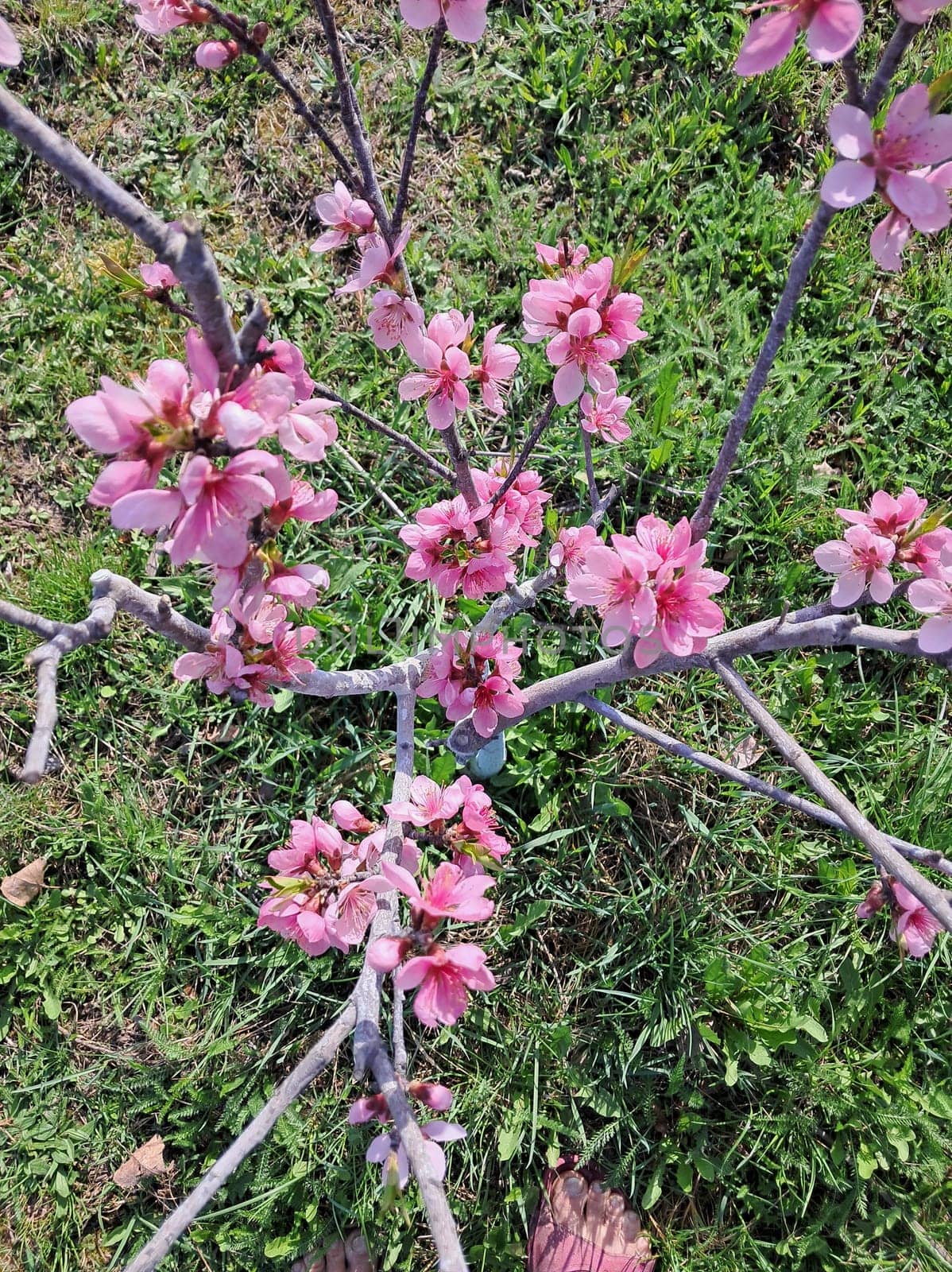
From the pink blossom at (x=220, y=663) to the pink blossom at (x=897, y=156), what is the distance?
3.92ft

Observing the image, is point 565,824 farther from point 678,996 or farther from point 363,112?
point 363,112

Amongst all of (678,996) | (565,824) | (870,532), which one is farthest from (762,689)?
(870,532)

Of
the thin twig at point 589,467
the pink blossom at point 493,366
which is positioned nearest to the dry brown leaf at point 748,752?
the thin twig at point 589,467

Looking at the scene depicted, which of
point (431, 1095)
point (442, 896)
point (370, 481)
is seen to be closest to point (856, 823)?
point (442, 896)

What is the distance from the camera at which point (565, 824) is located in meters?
2.81

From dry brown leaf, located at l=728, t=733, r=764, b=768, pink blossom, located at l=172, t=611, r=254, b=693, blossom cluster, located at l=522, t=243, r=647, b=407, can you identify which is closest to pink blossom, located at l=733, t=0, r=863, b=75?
blossom cluster, located at l=522, t=243, r=647, b=407

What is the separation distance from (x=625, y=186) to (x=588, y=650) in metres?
1.91

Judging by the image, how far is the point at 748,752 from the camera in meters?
2.91

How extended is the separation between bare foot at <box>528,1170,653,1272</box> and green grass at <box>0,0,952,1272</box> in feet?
0.25

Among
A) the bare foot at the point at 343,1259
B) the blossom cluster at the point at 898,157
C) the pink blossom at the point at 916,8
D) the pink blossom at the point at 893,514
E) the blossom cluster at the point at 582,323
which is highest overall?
the pink blossom at the point at 916,8

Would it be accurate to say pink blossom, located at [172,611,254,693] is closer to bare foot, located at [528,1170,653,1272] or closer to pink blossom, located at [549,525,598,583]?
pink blossom, located at [549,525,598,583]

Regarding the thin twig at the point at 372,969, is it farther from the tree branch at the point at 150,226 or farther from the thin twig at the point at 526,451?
the tree branch at the point at 150,226

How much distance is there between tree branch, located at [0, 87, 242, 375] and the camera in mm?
917

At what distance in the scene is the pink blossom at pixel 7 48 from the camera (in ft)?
3.34
